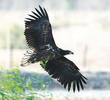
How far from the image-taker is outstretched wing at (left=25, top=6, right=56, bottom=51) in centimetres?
1101

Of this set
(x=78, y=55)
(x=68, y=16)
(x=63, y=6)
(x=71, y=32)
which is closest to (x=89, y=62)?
(x=78, y=55)

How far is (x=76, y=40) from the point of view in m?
32.0

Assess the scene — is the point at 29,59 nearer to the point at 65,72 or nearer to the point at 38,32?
the point at 38,32

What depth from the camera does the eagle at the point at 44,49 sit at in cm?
1083

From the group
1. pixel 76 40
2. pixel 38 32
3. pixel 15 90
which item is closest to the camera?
pixel 15 90

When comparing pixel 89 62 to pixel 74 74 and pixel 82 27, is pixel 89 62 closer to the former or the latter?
pixel 82 27

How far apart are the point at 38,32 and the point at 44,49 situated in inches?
15.3

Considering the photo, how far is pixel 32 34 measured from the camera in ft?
36.4

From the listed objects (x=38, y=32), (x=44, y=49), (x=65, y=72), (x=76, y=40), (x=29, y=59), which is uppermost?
(x=38, y=32)

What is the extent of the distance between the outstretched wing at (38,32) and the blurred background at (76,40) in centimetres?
111

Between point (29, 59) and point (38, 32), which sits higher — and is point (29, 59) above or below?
below

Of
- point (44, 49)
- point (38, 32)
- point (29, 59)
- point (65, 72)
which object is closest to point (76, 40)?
point (65, 72)

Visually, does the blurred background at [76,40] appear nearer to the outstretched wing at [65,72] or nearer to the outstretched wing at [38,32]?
the outstretched wing at [65,72]

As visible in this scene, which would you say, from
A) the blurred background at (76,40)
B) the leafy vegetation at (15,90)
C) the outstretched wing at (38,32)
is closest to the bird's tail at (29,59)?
the outstretched wing at (38,32)
